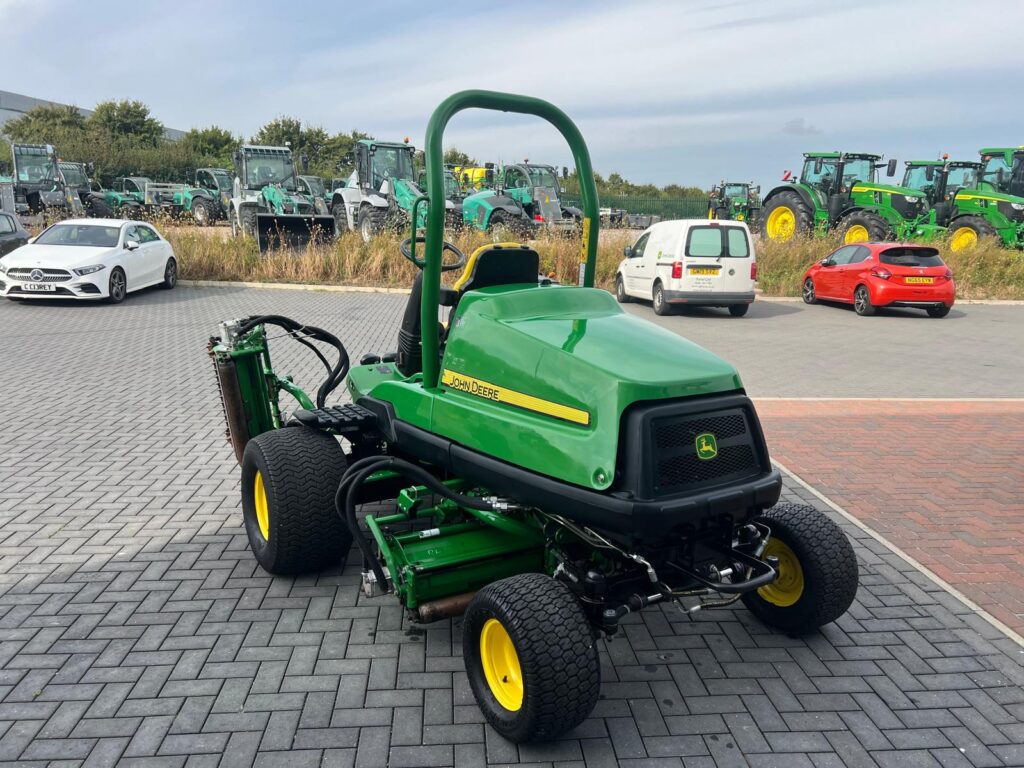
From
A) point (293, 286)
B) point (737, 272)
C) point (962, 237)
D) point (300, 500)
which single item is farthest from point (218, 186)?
point (300, 500)

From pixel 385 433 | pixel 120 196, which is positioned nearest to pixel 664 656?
pixel 385 433

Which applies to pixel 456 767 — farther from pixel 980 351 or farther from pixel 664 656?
pixel 980 351

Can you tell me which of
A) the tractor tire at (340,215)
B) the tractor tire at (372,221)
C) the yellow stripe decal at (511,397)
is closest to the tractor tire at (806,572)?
the yellow stripe decal at (511,397)

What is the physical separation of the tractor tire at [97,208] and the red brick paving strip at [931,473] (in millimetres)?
27617

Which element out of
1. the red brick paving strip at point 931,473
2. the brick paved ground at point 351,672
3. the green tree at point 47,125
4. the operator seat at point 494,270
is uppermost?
the green tree at point 47,125

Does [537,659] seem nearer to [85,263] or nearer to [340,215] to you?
[85,263]

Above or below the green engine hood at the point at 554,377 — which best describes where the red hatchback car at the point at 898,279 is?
below

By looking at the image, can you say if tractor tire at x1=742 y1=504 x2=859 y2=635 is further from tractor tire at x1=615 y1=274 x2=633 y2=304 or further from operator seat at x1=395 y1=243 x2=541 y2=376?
tractor tire at x1=615 y1=274 x2=633 y2=304

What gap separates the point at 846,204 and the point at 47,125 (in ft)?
154

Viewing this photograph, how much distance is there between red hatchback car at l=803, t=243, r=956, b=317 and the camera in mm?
14086

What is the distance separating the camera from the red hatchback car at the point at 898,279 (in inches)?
555

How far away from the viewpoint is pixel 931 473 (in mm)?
5883

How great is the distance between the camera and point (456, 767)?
108 inches

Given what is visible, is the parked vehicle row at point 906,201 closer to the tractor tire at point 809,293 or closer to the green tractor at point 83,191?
the tractor tire at point 809,293
